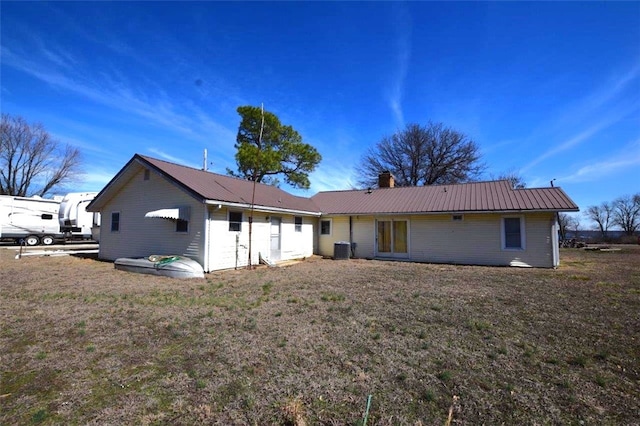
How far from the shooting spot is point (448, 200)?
632 inches

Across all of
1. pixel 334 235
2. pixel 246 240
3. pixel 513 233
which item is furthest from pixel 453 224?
pixel 246 240

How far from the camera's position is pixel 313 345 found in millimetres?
4574

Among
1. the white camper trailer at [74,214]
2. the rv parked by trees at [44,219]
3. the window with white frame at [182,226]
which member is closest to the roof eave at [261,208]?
the window with white frame at [182,226]

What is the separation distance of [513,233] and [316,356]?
510 inches

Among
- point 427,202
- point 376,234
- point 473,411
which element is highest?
point 427,202

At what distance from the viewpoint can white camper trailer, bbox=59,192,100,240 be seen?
75.3ft

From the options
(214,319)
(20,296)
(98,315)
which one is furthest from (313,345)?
(20,296)

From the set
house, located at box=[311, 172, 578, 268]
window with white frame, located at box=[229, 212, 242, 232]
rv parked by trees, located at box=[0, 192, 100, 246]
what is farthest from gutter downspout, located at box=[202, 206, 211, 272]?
rv parked by trees, located at box=[0, 192, 100, 246]

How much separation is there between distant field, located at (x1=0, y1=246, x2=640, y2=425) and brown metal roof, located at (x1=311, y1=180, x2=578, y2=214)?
237 inches

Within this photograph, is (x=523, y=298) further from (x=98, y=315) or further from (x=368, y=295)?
(x=98, y=315)

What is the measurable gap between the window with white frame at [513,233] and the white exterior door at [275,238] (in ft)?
33.1

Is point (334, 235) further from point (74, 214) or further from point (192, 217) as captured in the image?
point (74, 214)

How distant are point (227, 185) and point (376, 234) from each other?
8.11 metres

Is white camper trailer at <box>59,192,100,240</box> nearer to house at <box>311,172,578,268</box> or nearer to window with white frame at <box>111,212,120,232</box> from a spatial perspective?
window with white frame at <box>111,212,120,232</box>
